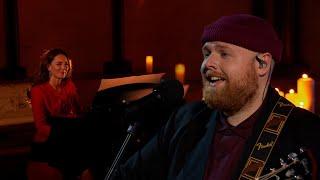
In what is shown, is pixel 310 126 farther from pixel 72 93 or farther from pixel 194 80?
pixel 194 80

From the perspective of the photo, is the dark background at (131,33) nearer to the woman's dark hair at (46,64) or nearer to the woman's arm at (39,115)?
the woman's dark hair at (46,64)

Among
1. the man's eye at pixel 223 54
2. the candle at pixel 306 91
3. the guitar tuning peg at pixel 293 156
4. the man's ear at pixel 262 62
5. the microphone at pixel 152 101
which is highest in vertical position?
the man's eye at pixel 223 54

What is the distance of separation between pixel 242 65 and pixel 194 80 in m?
5.74

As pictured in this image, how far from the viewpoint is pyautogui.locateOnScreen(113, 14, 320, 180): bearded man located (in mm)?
1485

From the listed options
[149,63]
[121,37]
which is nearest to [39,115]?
[149,63]

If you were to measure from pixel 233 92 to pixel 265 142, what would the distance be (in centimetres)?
15

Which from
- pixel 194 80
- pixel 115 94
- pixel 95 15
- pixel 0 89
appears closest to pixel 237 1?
pixel 194 80

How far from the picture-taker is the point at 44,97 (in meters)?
4.46

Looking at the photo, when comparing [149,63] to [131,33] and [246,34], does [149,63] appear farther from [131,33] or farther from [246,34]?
[246,34]

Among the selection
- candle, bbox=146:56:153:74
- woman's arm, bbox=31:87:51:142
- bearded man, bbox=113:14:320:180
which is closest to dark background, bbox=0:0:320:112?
candle, bbox=146:56:153:74

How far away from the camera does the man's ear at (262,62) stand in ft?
5.11

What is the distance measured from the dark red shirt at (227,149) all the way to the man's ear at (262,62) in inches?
4.3

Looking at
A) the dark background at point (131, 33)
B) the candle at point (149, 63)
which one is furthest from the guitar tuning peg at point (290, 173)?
the candle at point (149, 63)

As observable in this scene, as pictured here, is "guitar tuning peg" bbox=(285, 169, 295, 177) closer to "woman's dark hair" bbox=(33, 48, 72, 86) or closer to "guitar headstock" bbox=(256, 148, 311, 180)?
"guitar headstock" bbox=(256, 148, 311, 180)
